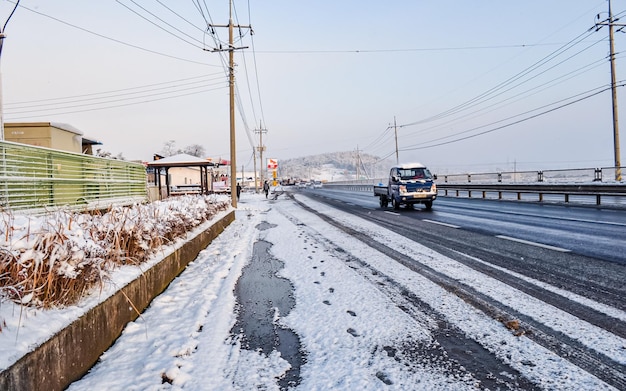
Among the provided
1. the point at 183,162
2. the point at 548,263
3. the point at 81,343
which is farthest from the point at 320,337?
the point at 183,162

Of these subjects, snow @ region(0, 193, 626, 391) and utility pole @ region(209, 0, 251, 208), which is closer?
snow @ region(0, 193, 626, 391)

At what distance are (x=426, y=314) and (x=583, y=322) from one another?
57.5 inches

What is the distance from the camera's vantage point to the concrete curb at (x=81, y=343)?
2.32 m

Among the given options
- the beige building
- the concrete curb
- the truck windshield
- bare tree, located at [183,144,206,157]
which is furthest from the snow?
bare tree, located at [183,144,206,157]

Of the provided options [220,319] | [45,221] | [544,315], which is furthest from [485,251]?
[45,221]

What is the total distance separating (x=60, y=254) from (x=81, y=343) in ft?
2.43

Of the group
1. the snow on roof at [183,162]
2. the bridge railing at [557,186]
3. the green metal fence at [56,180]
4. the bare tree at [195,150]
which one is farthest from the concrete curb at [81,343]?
the bare tree at [195,150]

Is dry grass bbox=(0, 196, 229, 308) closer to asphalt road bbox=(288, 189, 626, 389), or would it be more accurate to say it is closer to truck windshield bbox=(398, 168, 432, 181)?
asphalt road bbox=(288, 189, 626, 389)

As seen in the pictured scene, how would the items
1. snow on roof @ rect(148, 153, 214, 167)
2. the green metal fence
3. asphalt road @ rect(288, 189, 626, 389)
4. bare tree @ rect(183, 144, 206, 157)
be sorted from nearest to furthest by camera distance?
asphalt road @ rect(288, 189, 626, 389), the green metal fence, snow on roof @ rect(148, 153, 214, 167), bare tree @ rect(183, 144, 206, 157)

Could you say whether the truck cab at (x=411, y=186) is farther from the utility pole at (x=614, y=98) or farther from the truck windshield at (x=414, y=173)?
the utility pole at (x=614, y=98)

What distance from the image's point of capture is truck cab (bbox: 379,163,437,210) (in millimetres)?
18672

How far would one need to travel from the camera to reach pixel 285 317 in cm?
434

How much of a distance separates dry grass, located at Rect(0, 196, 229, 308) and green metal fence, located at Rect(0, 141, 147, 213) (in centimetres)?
79

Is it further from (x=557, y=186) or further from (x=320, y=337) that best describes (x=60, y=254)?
(x=557, y=186)
